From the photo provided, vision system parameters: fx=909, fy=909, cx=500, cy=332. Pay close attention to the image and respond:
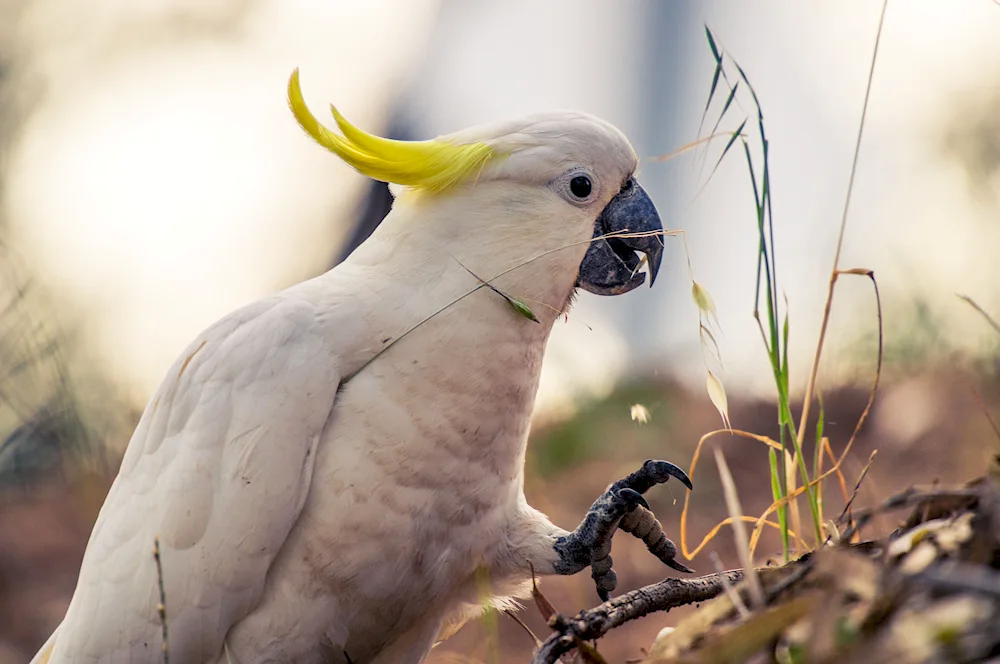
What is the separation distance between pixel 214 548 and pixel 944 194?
9.38ft

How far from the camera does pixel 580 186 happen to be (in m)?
2.16

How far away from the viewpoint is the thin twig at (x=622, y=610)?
4.34 feet

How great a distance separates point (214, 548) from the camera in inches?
75.1

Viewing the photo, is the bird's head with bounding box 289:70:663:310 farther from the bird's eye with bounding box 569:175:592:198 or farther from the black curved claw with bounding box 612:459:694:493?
the black curved claw with bounding box 612:459:694:493

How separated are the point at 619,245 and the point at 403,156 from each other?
1.89 feet

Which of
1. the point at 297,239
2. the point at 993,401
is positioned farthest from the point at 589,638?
the point at 297,239

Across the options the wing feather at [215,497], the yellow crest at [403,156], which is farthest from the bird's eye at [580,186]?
the wing feather at [215,497]

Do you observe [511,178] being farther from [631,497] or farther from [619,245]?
[631,497]

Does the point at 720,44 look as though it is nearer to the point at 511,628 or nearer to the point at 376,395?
the point at 376,395

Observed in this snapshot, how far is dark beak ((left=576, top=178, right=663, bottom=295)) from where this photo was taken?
221cm

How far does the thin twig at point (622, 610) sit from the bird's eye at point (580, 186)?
948mm

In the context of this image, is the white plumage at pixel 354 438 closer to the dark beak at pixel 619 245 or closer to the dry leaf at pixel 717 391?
the dark beak at pixel 619 245

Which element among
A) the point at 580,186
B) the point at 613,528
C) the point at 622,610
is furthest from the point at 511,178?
the point at 622,610

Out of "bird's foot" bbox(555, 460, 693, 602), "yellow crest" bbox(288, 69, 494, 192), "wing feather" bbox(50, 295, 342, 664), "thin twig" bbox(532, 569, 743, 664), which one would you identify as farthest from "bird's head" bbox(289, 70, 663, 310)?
"thin twig" bbox(532, 569, 743, 664)
